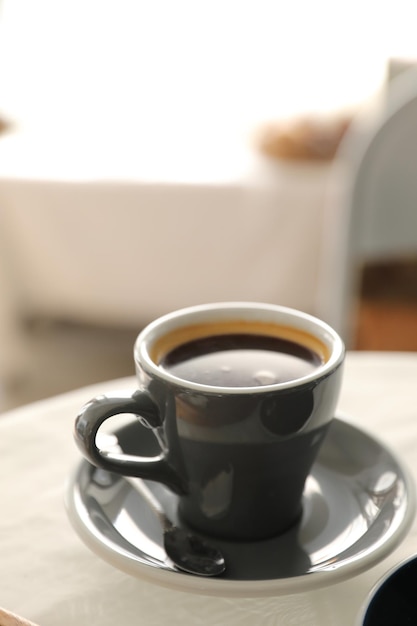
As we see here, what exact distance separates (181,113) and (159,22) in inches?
11.3

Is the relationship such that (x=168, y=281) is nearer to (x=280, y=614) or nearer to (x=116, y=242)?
(x=116, y=242)

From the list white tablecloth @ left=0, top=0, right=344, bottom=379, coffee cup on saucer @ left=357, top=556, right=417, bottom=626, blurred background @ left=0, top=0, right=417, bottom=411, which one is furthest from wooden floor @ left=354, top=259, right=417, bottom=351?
coffee cup on saucer @ left=357, top=556, right=417, bottom=626

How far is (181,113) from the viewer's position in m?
2.54

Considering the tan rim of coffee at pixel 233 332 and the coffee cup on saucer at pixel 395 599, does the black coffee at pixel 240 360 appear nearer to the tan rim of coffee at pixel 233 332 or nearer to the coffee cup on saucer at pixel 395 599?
the tan rim of coffee at pixel 233 332

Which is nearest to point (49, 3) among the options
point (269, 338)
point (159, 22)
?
point (159, 22)

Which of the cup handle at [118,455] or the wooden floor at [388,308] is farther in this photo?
the wooden floor at [388,308]

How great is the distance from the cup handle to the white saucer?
0.03 meters

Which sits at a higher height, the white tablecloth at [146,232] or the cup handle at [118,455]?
the cup handle at [118,455]

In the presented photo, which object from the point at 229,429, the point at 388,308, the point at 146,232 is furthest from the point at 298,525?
the point at 146,232

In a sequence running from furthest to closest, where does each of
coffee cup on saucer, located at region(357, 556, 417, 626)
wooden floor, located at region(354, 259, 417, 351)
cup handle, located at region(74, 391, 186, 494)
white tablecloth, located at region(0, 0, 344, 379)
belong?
white tablecloth, located at region(0, 0, 344, 379) → wooden floor, located at region(354, 259, 417, 351) → cup handle, located at region(74, 391, 186, 494) → coffee cup on saucer, located at region(357, 556, 417, 626)

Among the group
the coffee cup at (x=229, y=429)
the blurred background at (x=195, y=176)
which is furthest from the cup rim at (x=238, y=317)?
the blurred background at (x=195, y=176)

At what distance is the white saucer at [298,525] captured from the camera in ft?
1.46

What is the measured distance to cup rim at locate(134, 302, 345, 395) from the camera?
1.52 feet

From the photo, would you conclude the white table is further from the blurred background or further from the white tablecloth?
the white tablecloth
